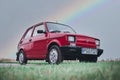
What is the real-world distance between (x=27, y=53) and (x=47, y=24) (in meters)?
1.58

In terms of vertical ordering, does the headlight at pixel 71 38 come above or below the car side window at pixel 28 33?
below

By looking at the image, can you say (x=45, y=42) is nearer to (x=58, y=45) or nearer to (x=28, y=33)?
(x=58, y=45)

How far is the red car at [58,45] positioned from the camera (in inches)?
413

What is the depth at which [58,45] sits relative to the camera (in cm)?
1069

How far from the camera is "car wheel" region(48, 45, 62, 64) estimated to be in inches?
407

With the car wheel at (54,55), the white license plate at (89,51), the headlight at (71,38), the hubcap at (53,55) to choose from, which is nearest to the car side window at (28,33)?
the car wheel at (54,55)

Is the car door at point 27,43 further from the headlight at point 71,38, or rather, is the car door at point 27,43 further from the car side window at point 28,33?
the headlight at point 71,38

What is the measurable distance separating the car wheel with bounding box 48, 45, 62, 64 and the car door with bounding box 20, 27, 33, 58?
1.92 metres

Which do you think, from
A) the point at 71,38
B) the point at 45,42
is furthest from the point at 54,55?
the point at 45,42

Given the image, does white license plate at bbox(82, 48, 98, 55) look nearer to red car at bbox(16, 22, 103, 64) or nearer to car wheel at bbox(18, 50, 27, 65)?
red car at bbox(16, 22, 103, 64)

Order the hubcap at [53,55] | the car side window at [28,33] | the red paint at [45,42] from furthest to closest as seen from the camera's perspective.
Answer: the car side window at [28,33] < the red paint at [45,42] < the hubcap at [53,55]

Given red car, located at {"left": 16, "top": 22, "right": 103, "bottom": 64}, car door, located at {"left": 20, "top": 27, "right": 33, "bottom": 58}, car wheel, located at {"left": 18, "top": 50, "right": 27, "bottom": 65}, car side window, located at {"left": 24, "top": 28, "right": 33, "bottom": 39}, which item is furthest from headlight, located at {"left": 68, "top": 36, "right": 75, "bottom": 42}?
car wheel, located at {"left": 18, "top": 50, "right": 27, "bottom": 65}

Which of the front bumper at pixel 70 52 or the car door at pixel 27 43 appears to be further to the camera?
the car door at pixel 27 43

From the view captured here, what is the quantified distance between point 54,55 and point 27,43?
2.67m
